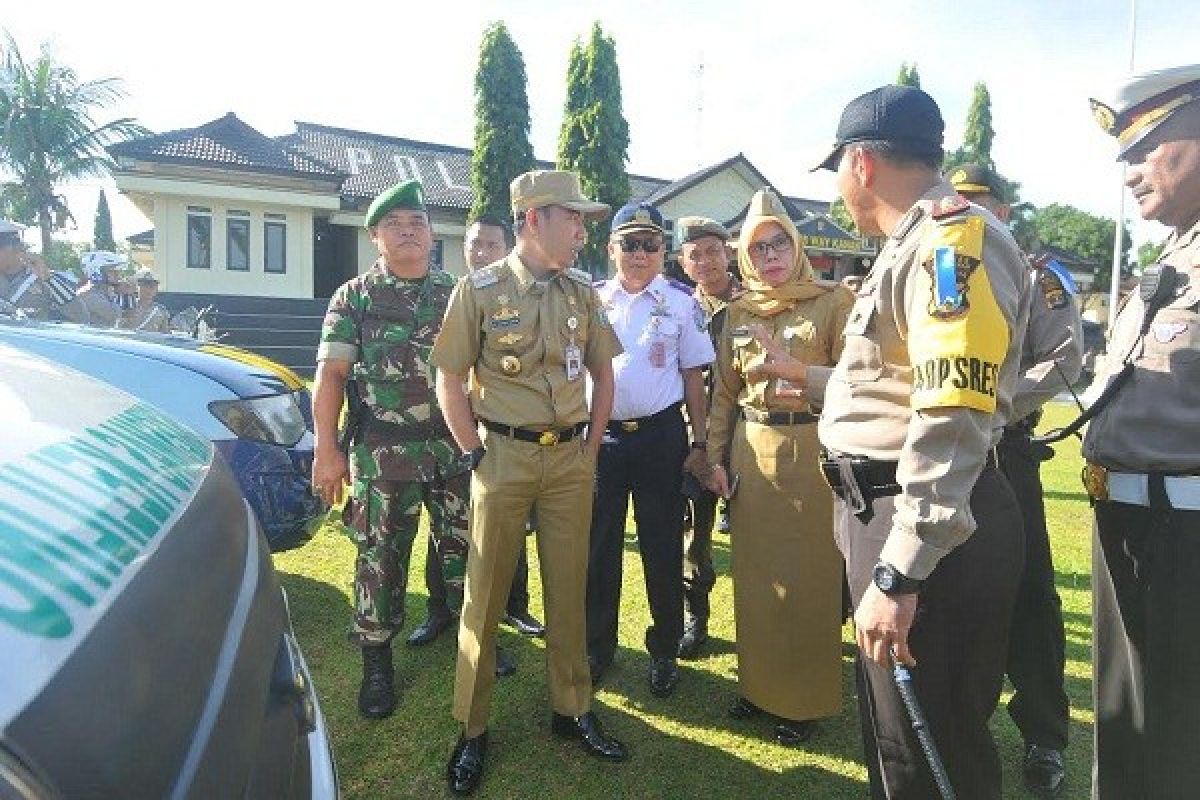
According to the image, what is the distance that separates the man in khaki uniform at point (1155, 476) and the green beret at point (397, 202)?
2.35m

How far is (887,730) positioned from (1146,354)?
3.63ft

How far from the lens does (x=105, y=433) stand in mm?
1382

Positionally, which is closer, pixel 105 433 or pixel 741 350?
pixel 105 433

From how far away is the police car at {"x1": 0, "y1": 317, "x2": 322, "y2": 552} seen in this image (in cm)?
324

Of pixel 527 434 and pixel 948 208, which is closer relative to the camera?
pixel 948 208

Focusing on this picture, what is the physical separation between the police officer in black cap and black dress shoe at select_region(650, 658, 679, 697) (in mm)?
1250

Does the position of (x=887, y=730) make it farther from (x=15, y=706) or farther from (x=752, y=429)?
(x=15, y=706)

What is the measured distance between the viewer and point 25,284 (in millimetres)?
5945

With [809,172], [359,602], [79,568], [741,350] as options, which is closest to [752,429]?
[741,350]

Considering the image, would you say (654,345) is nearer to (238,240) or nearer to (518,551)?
(518,551)

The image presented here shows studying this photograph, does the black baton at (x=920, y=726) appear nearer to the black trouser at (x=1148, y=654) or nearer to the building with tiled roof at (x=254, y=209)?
the black trouser at (x=1148, y=654)

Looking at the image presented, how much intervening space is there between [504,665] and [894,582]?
2.20 metres

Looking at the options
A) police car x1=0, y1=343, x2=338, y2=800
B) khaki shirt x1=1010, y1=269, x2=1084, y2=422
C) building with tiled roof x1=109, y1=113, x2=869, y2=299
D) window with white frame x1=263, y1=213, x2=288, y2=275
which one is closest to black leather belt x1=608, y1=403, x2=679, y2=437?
khaki shirt x1=1010, y1=269, x2=1084, y2=422

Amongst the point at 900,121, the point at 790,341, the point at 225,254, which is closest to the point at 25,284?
the point at 790,341
